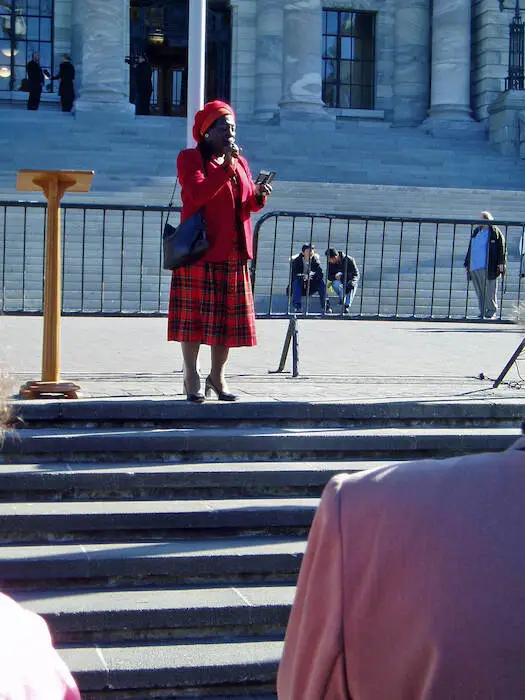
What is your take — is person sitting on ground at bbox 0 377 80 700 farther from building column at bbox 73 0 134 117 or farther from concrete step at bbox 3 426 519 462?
building column at bbox 73 0 134 117

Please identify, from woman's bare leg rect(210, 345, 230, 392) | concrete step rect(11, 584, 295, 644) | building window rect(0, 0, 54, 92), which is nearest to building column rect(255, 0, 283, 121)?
building window rect(0, 0, 54, 92)

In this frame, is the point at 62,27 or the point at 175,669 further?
the point at 62,27

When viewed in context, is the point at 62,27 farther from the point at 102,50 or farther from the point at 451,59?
the point at 451,59

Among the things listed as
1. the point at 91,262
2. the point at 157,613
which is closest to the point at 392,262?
the point at 91,262

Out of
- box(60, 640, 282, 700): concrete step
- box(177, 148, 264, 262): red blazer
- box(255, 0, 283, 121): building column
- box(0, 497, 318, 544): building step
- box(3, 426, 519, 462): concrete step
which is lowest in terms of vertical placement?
box(60, 640, 282, 700): concrete step

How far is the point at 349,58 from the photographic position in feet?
114

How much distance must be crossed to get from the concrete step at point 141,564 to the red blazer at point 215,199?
6.06ft

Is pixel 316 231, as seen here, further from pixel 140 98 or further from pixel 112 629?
pixel 112 629

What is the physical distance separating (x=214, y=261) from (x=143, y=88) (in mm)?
26259

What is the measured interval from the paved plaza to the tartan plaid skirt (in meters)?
0.37

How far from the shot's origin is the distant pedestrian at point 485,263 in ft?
44.0

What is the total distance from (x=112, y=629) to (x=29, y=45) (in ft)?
99.8

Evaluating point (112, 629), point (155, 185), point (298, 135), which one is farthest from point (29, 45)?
point (112, 629)

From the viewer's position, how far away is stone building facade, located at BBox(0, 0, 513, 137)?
30.9 metres
